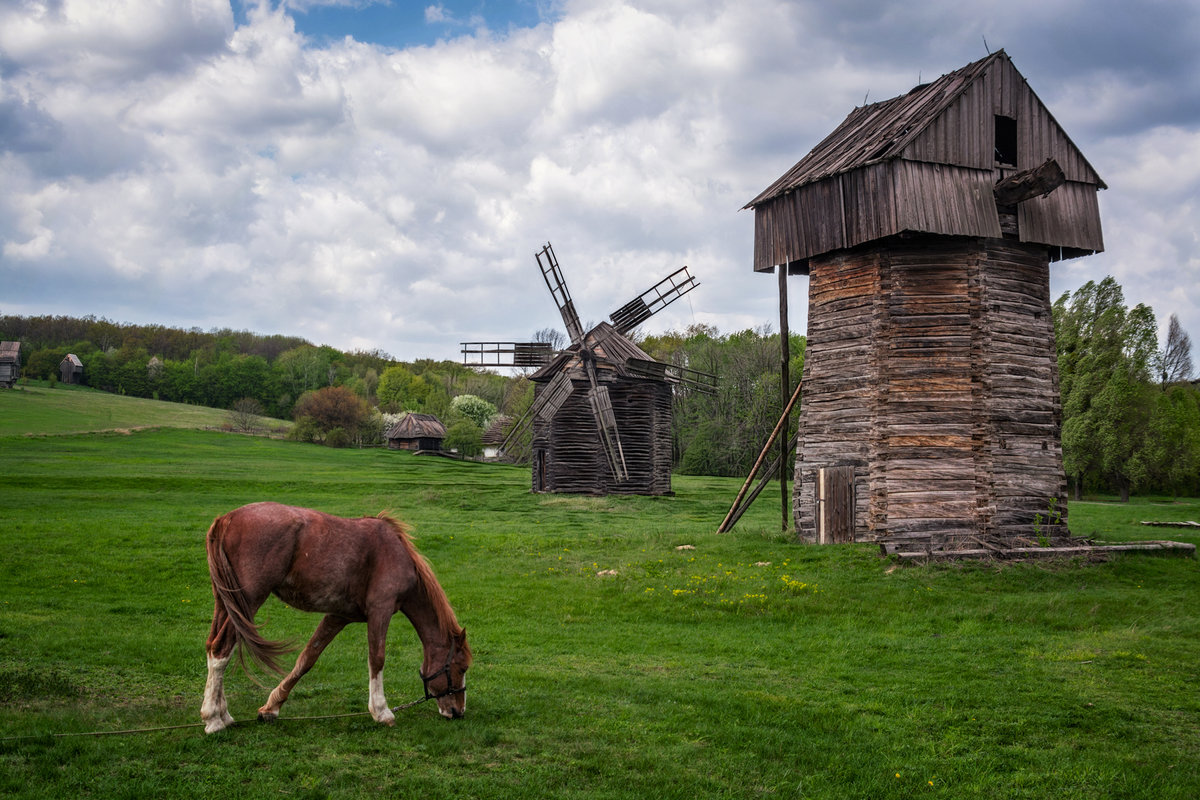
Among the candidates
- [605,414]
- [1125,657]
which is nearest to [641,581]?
[1125,657]

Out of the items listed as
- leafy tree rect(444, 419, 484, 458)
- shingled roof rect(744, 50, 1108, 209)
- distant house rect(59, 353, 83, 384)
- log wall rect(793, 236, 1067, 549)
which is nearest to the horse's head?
log wall rect(793, 236, 1067, 549)

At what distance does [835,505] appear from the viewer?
22141mm

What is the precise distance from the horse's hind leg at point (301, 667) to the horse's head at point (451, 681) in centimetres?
102

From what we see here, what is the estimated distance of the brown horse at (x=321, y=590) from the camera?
749 cm

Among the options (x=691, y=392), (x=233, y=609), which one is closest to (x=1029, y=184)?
(x=233, y=609)

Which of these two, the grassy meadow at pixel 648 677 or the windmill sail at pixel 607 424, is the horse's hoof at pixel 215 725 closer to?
the grassy meadow at pixel 648 677

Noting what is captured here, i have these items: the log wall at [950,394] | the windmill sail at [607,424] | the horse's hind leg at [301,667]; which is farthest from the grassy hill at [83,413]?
the horse's hind leg at [301,667]

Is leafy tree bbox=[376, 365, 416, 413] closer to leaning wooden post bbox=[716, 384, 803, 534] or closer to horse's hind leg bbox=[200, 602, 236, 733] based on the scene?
leaning wooden post bbox=[716, 384, 803, 534]

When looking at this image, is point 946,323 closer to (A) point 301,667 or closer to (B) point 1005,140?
(B) point 1005,140

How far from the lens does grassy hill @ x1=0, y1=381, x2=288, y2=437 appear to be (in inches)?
2601

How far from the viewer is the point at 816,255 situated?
23391 mm

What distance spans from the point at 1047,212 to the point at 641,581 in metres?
14.9

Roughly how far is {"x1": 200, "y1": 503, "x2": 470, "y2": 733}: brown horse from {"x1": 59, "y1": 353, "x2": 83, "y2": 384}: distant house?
417ft

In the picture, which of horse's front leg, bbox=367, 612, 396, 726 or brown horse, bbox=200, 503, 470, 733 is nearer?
brown horse, bbox=200, 503, 470, 733
